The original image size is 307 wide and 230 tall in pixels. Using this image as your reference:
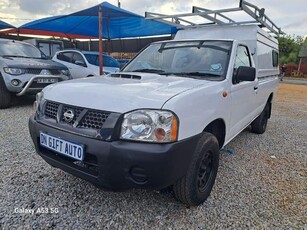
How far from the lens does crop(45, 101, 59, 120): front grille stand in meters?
2.03

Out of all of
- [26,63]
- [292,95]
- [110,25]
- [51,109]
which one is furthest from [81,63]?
[292,95]

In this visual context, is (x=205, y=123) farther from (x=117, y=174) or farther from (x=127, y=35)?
(x=127, y=35)

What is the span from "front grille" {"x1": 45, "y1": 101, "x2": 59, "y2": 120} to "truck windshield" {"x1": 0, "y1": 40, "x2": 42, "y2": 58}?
16.0 ft

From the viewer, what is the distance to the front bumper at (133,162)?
62.2 inches

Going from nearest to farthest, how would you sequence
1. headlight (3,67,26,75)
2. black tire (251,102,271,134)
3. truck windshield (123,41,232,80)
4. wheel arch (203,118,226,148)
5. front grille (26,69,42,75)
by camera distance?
wheel arch (203,118,226,148) → truck windshield (123,41,232,80) → black tire (251,102,271,134) → headlight (3,67,26,75) → front grille (26,69,42,75)

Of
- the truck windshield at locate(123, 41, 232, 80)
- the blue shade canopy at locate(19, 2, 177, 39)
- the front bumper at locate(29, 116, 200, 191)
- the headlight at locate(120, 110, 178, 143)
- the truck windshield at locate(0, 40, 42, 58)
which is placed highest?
the blue shade canopy at locate(19, 2, 177, 39)

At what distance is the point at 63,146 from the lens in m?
1.87

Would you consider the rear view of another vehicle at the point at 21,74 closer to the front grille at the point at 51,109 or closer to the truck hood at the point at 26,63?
the truck hood at the point at 26,63

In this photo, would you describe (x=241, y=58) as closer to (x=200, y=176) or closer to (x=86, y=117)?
(x=200, y=176)

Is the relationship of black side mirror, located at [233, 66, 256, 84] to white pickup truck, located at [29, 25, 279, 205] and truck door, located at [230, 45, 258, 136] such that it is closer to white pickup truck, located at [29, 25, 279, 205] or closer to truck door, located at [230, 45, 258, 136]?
white pickup truck, located at [29, 25, 279, 205]

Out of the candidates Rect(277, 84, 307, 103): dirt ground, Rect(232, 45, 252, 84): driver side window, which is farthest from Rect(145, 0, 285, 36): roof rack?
Rect(277, 84, 307, 103): dirt ground

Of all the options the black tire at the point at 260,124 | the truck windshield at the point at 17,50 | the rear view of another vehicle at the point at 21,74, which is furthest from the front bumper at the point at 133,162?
the truck windshield at the point at 17,50

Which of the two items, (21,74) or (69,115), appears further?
(21,74)

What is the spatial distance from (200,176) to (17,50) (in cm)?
622
